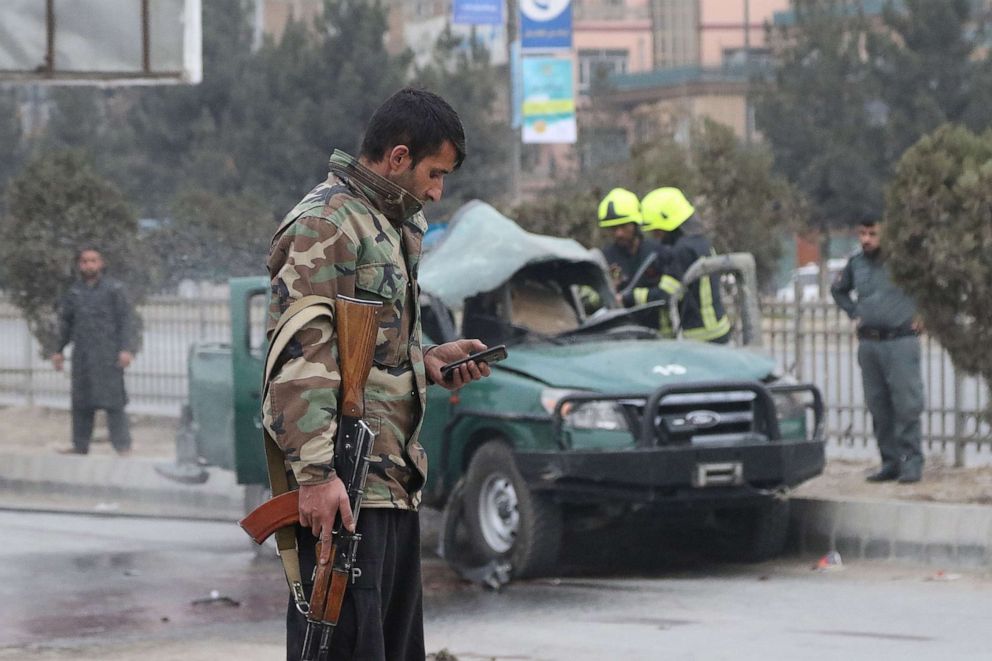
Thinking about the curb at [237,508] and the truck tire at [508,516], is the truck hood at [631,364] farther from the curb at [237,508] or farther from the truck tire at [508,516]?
the curb at [237,508]

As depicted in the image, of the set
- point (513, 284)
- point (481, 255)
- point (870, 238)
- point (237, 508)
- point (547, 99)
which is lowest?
point (237, 508)

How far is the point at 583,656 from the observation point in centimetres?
736

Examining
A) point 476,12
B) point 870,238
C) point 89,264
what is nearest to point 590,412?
point 870,238

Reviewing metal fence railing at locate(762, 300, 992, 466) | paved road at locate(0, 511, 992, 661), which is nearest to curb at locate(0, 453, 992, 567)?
paved road at locate(0, 511, 992, 661)

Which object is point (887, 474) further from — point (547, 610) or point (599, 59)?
point (599, 59)

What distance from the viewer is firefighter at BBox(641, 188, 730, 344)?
1127cm

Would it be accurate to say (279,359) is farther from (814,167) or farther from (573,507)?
(814,167)

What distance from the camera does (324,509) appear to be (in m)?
4.12

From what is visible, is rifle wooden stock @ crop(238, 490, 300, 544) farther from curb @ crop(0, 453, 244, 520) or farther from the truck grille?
curb @ crop(0, 453, 244, 520)

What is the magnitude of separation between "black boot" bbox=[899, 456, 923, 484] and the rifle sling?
7.67 meters

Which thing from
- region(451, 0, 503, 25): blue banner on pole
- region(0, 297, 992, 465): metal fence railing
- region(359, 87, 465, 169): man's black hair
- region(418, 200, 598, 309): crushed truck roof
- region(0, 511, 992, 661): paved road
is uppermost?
region(451, 0, 503, 25): blue banner on pole

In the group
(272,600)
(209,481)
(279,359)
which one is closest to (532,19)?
(209,481)

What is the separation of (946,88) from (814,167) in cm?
385

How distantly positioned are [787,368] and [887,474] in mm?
2341
